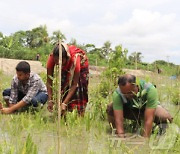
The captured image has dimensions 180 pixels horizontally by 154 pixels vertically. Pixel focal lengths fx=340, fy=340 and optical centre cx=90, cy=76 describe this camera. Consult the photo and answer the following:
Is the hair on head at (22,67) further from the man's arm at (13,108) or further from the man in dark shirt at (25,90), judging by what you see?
the man's arm at (13,108)

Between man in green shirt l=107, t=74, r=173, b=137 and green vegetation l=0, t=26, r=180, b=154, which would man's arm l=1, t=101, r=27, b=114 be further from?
man in green shirt l=107, t=74, r=173, b=137

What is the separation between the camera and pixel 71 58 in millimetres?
4059

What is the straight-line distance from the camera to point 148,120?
3482 mm

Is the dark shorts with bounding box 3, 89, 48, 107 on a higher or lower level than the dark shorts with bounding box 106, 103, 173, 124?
higher

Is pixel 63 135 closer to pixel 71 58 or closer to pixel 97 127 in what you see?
pixel 97 127

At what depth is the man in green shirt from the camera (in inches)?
136

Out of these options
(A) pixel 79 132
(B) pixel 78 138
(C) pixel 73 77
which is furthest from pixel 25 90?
(B) pixel 78 138

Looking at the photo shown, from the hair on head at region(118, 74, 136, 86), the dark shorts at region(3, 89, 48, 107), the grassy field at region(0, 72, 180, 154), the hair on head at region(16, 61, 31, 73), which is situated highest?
the hair on head at region(16, 61, 31, 73)

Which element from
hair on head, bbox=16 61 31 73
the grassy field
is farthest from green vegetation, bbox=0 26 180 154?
hair on head, bbox=16 61 31 73

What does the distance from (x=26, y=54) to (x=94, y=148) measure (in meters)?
21.6

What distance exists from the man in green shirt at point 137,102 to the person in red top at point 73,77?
58cm

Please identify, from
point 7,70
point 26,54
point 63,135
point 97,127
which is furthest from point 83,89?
point 26,54

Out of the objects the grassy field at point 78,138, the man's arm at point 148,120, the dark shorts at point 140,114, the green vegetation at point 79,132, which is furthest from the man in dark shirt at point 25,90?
the man's arm at point 148,120

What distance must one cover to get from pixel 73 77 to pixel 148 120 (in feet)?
3.65
